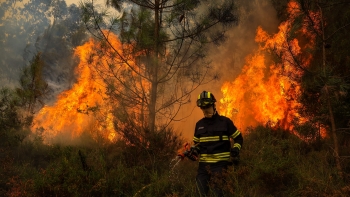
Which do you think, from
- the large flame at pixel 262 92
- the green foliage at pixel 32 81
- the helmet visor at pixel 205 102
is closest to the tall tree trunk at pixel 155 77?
the helmet visor at pixel 205 102

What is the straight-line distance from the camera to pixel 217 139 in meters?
3.98

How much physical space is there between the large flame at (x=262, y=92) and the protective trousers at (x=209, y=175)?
7.49 metres

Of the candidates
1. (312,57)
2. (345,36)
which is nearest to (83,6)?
(345,36)

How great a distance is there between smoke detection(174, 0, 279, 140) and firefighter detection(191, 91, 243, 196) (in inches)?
386

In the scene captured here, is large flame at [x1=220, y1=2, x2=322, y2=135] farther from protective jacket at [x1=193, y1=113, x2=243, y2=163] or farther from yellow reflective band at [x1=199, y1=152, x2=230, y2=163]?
yellow reflective band at [x1=199, y1=152, x2=230, y2=163]

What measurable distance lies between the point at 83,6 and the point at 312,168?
6484mm

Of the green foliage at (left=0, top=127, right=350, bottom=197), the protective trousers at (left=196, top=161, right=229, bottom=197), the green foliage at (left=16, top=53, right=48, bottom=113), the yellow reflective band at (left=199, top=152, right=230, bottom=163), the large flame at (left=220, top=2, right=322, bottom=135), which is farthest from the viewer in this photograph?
the green foliage at (left=16, top=53, right=48, bottom=113)

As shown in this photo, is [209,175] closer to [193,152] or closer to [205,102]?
[193,152]

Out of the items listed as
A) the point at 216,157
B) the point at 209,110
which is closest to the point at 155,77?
the point at 209,110

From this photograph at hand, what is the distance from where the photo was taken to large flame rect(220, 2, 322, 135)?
36.7 ft

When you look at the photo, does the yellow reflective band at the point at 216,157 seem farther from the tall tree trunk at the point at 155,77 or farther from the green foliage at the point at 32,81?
the green foliage at the point at 32,81

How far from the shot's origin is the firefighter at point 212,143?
13.0ft

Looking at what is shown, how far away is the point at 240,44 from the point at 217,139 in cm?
1175

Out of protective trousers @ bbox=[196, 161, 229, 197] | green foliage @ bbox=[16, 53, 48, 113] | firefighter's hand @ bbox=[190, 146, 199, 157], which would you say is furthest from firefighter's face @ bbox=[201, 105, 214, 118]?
green foliage @ bbox=[16, 53, 48, 113]
